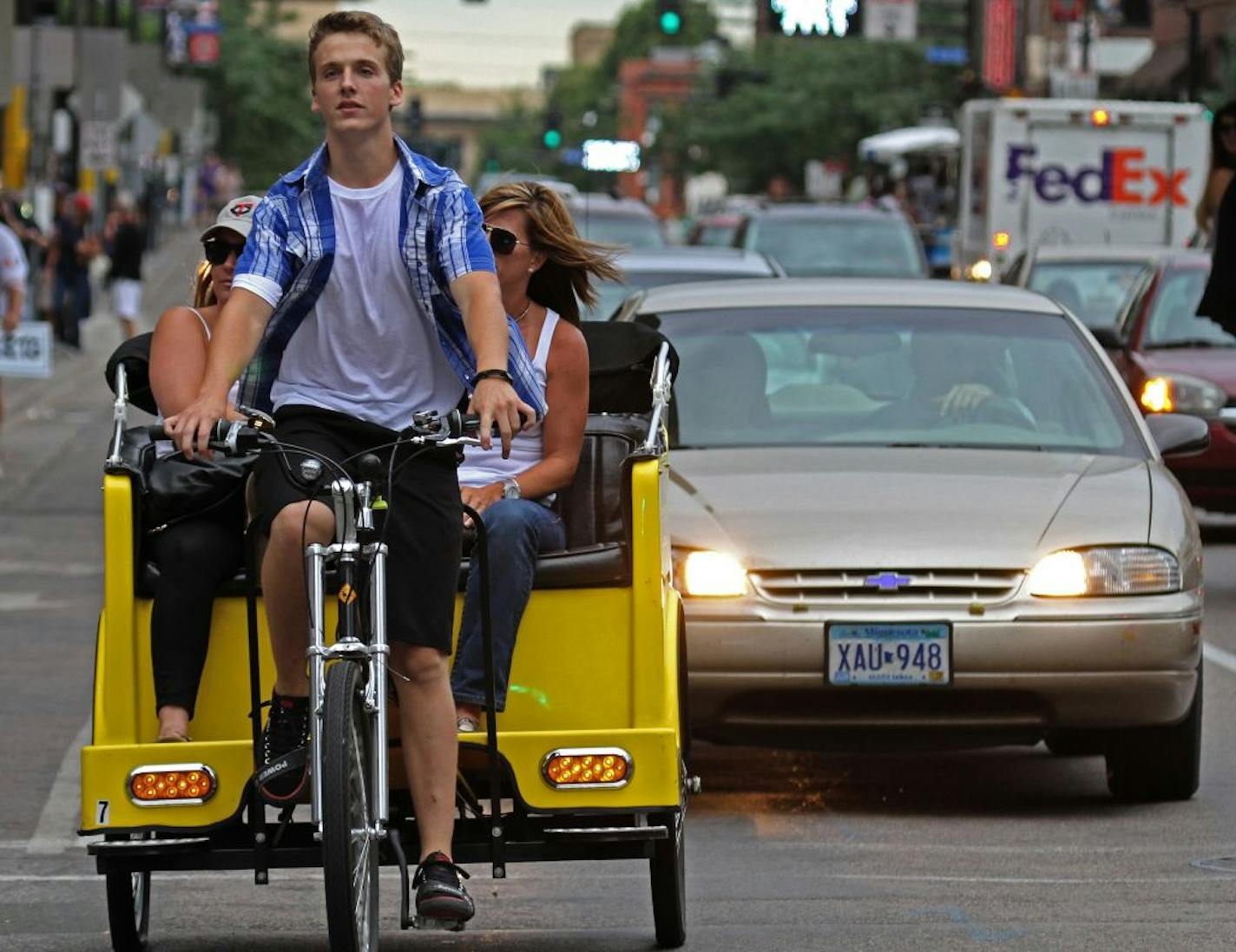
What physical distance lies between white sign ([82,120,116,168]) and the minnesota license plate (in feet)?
107

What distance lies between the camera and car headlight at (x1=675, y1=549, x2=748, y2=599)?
27.9 feet

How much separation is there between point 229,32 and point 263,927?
81343mm

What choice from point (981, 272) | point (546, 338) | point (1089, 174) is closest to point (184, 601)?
point (546, 338)

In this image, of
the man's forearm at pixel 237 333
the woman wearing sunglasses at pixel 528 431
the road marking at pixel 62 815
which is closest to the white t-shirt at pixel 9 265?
the road marking at pixel 62 815

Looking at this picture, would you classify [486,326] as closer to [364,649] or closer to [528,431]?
[364,649]

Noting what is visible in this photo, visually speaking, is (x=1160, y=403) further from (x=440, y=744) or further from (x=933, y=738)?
(x=440, y=744)

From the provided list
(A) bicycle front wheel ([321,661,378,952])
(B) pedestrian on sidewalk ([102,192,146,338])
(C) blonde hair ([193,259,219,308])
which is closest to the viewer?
(A) bicycle front wheel ([321,661,378,952])

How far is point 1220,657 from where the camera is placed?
12.3 metres

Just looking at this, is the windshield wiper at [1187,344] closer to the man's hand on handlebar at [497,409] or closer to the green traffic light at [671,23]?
the man's hand on handlebar at [497,409]

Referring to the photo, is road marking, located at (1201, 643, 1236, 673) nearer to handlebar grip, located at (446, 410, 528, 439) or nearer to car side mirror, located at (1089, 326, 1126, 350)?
car side mirror, located at (1089, 326, 1126, 350)

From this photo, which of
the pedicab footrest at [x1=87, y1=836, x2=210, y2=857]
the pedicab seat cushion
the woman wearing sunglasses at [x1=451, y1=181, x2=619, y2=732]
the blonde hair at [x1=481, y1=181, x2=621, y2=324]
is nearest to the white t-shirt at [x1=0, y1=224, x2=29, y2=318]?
the pedicab seat cushion

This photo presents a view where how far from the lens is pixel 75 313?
1394 inches

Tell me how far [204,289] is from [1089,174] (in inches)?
1133

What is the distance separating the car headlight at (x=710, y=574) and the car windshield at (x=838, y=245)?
Result: 17.3 metres
